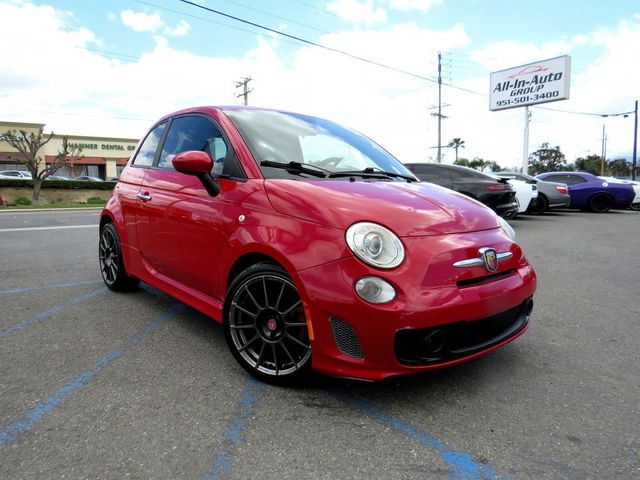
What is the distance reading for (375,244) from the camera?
2156 millimetres

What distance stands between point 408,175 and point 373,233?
4.37ft

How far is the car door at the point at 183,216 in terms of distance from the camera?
2.83m

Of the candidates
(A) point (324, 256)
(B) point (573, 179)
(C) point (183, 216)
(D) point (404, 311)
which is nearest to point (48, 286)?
(C) point (183, 216)

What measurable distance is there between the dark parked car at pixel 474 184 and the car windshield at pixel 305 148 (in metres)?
5.40

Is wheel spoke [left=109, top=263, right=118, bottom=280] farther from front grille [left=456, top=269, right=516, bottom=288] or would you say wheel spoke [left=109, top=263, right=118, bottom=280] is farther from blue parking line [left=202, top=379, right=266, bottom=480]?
front grille [left=456, top=269, right=516, bottom=288]

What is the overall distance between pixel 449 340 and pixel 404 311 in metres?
0.32

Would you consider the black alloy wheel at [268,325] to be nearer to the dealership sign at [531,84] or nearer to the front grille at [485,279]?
the front grille at [485,279]

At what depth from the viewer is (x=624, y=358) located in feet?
9.44

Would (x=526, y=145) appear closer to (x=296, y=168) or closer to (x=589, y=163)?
(x=296, y=168)

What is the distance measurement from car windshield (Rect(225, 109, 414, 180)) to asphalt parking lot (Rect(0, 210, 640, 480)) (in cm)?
126

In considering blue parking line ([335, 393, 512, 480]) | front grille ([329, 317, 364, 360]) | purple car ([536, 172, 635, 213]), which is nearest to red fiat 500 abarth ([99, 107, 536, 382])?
front grille ([329, 317, 364, 360])

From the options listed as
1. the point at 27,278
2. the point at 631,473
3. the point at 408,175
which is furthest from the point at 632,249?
the point at 27,278

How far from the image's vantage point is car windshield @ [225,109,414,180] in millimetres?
2777

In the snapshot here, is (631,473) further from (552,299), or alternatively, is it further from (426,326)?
(552,299)
